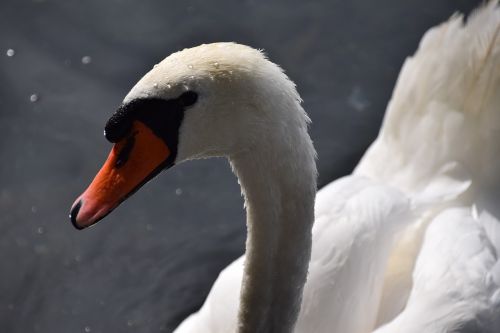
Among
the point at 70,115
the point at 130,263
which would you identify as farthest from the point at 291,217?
the point at 70,115

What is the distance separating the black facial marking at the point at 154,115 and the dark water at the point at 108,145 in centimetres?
278

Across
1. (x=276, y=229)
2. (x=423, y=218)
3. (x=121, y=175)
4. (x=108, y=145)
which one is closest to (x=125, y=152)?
(x=121, y=175)

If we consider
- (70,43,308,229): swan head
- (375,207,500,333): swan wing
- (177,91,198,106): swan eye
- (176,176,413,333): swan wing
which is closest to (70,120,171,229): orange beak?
(70,43,308,229): swan head

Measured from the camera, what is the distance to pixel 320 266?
4371 mm

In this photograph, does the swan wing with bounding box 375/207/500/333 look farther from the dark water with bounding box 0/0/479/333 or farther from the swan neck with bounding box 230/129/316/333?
the dark water with bounding box 0/0/479/333

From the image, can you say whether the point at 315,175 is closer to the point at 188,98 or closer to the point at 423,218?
the point at 188,98

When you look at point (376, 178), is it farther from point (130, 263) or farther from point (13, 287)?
point (13, 287)

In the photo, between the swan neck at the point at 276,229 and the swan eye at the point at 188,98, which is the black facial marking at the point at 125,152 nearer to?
the swan eye at the point at 188,98

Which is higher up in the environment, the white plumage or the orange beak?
the orange beak

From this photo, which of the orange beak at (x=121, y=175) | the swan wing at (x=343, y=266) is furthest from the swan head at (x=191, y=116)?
the swan wing at (x=343, y=266)

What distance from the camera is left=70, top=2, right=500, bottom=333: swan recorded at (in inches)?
122

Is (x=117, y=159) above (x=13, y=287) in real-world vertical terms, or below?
above

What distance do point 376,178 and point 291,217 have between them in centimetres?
195

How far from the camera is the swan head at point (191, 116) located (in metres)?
3.04
